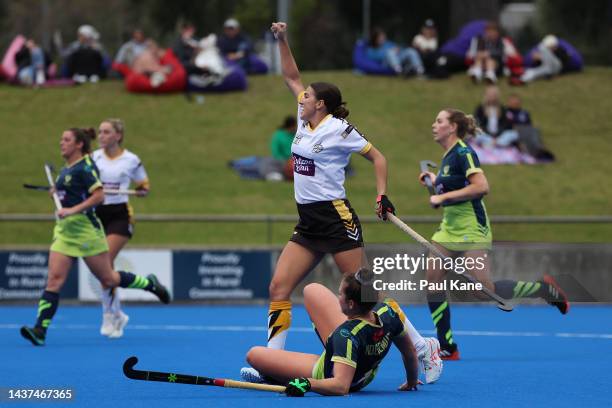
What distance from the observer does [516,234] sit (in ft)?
59.1

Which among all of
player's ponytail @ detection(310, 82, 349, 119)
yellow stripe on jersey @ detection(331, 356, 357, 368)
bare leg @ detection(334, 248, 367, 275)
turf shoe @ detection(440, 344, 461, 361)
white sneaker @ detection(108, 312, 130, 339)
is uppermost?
player's ponytail @ detection(310, 82, 349, 119)

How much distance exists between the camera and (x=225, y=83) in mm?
24594

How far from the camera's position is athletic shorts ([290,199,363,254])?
9.31m

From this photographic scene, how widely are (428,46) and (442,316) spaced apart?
14697mm

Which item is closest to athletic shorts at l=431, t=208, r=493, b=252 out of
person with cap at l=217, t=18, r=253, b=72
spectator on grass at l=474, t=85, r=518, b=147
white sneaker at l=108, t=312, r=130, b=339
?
white sneaker at l=108, t=312, r=130, b=339

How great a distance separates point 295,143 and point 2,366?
3044 mm

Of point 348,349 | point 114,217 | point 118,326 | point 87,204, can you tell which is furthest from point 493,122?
point 348,349

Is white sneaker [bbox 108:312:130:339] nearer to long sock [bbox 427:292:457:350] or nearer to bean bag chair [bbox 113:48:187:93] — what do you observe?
long sock [bbox 427:292:457:350]

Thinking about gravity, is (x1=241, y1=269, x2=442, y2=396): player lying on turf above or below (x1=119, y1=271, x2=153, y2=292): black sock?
above

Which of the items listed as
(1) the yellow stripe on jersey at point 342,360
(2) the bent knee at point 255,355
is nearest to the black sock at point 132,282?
(2) the bent knee at point 255,355

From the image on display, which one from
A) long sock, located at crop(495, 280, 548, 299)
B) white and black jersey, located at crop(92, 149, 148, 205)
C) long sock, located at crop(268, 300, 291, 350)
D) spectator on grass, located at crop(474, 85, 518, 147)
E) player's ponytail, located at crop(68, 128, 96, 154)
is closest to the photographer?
long sock, located at crop(268, 300, 291, 350)

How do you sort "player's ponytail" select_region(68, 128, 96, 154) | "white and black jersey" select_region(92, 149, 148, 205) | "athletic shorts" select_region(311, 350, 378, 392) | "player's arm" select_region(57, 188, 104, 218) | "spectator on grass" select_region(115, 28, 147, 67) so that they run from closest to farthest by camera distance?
"athletic shorts" select_region(311, 350, 378, 392) < "player's arm" select_region(57, 188, 104, 218) < "player's ponytail" select_region(68, 128, 96, 154) < "white and black jersey" select_region(92, 149, 148, 205) < "spectator on grass" select_region(115, 28, 147, 67)

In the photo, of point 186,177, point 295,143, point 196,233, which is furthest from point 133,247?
point 295,143

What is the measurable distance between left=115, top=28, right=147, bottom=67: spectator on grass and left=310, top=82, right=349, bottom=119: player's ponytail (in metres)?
15.2
